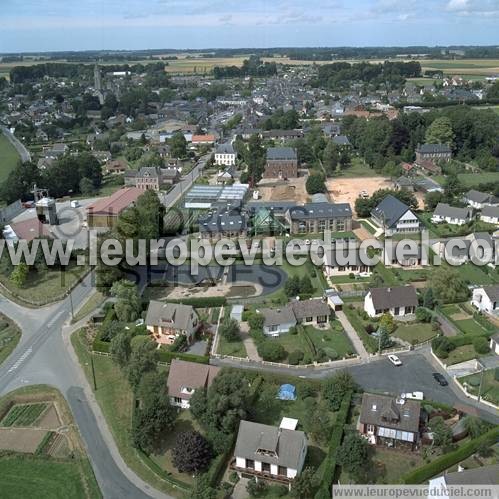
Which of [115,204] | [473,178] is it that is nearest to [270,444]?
[115,204]

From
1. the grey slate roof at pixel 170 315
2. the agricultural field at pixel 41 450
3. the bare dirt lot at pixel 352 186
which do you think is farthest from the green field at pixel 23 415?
the bare dirt lot at pixel 352 186

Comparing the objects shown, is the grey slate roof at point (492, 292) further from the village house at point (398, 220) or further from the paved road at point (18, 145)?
the paved road at point (18, 145)

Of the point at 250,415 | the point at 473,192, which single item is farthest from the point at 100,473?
the point at 473,192

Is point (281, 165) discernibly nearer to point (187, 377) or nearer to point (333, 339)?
point (333, 339)

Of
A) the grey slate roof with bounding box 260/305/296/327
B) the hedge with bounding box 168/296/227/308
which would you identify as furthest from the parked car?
the hedge with bounding box 168/296/227/308

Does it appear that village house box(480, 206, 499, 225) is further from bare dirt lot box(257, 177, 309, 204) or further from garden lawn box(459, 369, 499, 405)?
garden lawn box(459, 369, 499, 405)
